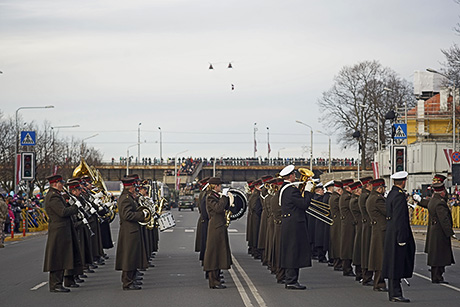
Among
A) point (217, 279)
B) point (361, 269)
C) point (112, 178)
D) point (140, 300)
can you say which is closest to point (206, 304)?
point (140, 300)

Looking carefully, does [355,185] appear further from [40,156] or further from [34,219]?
[40,156]

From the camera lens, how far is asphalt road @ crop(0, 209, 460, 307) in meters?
13.4

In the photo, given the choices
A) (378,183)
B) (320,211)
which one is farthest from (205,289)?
(320,211)

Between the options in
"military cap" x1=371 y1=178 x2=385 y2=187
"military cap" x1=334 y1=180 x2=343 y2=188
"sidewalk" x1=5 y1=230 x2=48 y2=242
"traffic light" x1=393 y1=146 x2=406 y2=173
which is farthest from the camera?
"sidewalk" x1=5 y1=230 x2=48 y2=242

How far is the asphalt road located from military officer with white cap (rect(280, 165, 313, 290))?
40cm

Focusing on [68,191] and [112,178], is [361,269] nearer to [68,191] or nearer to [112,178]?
[68,191]

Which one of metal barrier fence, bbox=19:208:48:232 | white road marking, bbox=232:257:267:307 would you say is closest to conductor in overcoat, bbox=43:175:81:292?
white road marking, bbox=232:257:267:307

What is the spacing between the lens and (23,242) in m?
31.4

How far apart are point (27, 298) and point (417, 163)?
47850mm

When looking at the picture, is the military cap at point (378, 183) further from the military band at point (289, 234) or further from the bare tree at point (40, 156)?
the bare tree at point (40, 156)

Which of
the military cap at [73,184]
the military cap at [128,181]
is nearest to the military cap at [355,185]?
the military cap at [128,181]

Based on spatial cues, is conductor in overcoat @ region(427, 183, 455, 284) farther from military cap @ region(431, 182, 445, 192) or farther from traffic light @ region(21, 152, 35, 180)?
traffic light @ region(21, 152, 35, 180)

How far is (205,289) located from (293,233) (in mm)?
1842

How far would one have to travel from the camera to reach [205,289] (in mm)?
15133
